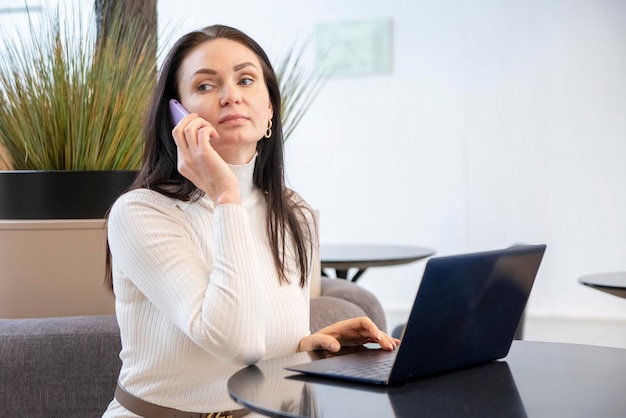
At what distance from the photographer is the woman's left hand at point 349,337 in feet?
5.42

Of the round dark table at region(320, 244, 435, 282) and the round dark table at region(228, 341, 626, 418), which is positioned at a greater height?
the round dark table at region(228, 341, 626, 418)

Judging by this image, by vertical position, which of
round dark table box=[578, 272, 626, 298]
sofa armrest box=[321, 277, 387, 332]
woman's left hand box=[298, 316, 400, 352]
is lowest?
round dark table box=[578, 272, 626, 298]

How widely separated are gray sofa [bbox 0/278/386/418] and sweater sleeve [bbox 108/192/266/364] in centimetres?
44

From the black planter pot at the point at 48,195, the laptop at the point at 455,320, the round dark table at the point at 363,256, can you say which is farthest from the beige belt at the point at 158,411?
the round dark table at the point at 363,256

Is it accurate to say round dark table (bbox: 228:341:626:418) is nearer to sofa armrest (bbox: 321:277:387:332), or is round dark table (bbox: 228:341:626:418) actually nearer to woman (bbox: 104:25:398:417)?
woman (bbox: 104:25:398:417)

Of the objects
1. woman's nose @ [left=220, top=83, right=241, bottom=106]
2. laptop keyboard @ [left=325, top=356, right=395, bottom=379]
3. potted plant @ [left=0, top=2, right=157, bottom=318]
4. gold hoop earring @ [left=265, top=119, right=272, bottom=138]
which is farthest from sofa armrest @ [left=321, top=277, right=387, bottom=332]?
laptop keyboard @ [left=325, top=356, right=395, bottom=379]

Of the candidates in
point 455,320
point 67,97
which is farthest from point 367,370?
point 67,97

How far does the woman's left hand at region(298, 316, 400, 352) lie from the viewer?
1.65m

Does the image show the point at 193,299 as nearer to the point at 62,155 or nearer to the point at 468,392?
the point at 468,392

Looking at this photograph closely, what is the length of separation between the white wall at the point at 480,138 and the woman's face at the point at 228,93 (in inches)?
193

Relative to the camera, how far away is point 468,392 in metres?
1.26

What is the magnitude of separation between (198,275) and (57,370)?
64 centimetres

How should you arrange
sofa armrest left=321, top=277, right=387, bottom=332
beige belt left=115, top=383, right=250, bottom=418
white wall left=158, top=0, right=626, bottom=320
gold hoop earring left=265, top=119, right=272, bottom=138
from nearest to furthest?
1. beige belt left=115, top=383, right=250, bottom=418
2. gold hoop earring left=265, top=119, right=272, bottom=138
3. sofa armrest left=321, top=277, right=387, bottom=332
4. white wall left=158, top=0, right=626, bottom=320

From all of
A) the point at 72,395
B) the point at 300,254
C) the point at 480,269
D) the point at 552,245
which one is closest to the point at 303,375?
the point at 480,269
